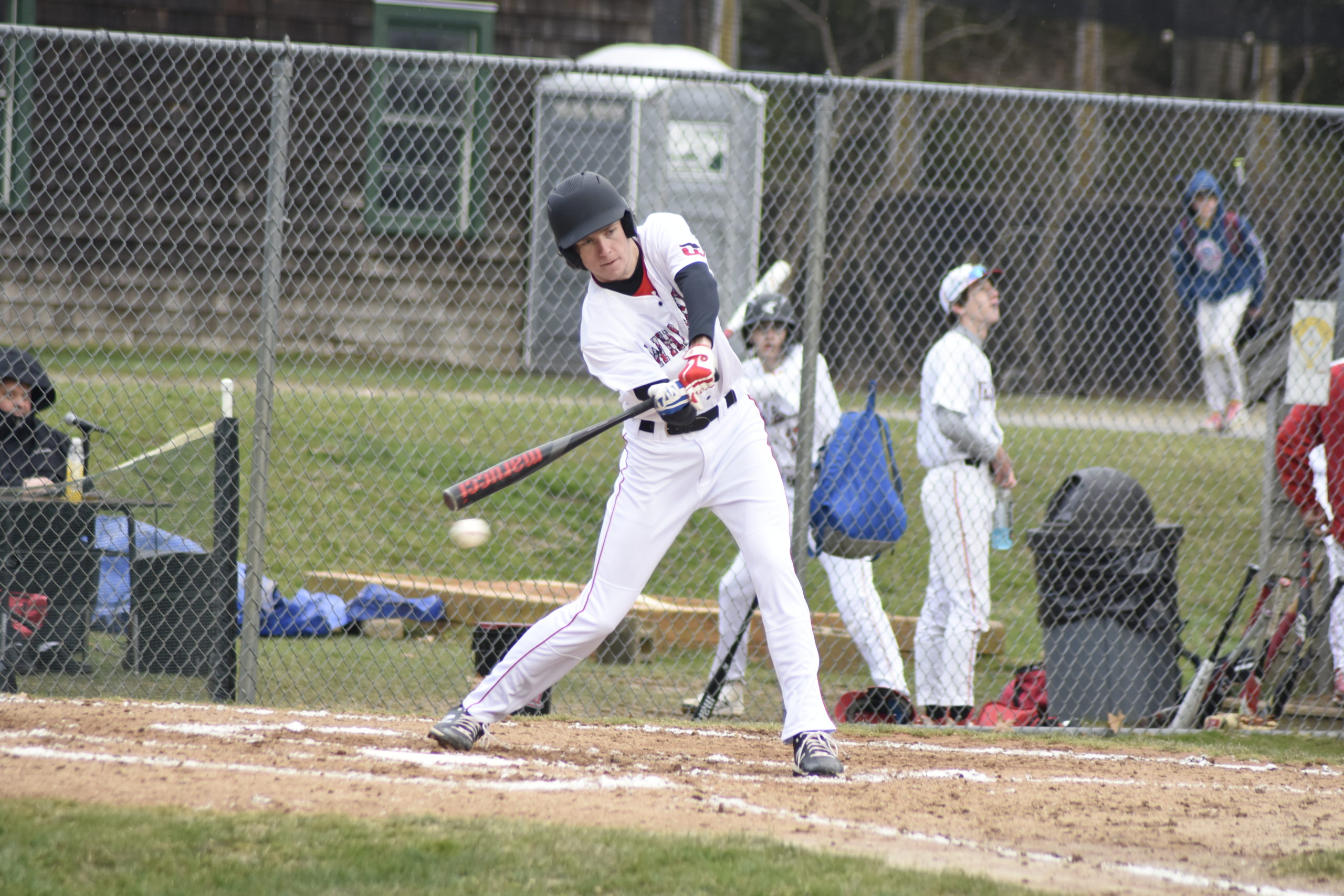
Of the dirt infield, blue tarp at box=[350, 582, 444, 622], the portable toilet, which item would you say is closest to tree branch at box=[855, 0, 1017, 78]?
the portable toilet

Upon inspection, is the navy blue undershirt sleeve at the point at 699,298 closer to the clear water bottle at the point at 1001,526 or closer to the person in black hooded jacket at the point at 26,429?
the clear water bottle at the point at 1001,526

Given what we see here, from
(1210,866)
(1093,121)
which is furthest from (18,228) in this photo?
(1093,121)

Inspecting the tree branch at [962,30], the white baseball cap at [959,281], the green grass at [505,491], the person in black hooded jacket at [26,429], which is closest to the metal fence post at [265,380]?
the person in black hooded jacket at [26,429]

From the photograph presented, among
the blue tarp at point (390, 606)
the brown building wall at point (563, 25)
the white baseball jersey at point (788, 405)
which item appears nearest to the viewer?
the white baseball jersey at point (788, 405)

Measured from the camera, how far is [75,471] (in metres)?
5.55

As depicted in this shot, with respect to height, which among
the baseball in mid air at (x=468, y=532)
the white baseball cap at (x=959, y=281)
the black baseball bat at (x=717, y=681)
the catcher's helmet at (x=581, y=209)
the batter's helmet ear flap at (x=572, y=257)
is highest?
the catcher's helmet at (x=581, y=209)

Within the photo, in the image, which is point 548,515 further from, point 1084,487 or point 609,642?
point 1084,487

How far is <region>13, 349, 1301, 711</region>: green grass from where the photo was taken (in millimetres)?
7742

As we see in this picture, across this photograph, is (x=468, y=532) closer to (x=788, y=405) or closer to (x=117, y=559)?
(x=117, y=559)

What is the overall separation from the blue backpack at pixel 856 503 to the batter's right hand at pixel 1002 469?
1.66 feet

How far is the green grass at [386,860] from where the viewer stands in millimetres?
2766

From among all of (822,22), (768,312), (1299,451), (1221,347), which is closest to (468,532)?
(768,312)

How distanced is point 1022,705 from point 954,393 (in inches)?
57.5

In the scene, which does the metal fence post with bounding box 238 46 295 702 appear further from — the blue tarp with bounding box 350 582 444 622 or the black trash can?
the black trash can
